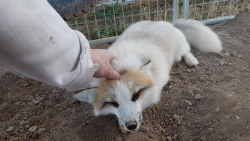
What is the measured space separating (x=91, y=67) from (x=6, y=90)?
2.28 metres

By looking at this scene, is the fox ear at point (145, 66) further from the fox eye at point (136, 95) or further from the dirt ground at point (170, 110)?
the dirt ground at point (170, 110)

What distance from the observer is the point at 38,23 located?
1002 millimetres

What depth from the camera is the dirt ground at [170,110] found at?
221 cm

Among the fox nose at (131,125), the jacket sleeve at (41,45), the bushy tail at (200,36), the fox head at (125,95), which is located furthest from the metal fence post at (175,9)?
the jacket sleeve at (41,45)

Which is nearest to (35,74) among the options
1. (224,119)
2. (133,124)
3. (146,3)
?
(133,124)

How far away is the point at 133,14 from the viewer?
14.2 ft

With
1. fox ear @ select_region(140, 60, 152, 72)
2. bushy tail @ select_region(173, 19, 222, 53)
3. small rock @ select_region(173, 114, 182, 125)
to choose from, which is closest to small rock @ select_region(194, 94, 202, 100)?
small rock @ select_region(173, 114, 182, 125)

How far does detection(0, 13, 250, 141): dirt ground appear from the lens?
2213 mm

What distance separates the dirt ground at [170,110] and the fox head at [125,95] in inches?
9.1

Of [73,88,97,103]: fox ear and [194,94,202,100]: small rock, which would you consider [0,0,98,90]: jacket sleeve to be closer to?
[73,88,97,103]: fox ear

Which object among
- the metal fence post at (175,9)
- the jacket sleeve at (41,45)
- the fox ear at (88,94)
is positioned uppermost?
the jacket sleeve at (41,45)

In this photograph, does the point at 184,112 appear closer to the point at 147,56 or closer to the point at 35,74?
the point at 147,56

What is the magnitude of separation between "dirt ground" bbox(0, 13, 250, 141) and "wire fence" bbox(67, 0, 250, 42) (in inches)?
43.8

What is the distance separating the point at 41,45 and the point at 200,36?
2.69m
